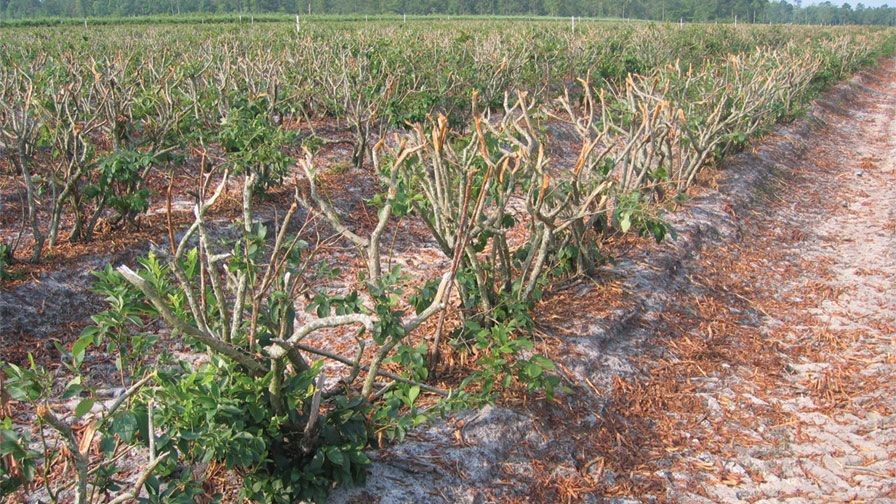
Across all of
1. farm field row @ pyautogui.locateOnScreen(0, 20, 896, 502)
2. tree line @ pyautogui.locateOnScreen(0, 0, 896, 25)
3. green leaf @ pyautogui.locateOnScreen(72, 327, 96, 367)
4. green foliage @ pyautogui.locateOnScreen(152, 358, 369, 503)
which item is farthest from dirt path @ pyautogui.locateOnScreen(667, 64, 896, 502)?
tree line @ pyautogui.locateOnScreen(0, 0, 896, 25)

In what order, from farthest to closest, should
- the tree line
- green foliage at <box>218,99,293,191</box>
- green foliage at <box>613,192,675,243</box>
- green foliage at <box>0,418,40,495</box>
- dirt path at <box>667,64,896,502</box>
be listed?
the tree line
green foliage at <box>218,99,293,191</box>
green foliage at <box>613,192,675,243</box>
dirt path at <box>667,64,896,502</box>
green foliage at <box>0,418,40,495</box>

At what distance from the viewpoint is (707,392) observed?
4.32 metres

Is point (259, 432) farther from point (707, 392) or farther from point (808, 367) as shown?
point (808, 367)

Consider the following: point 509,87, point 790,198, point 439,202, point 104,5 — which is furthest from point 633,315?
point 104,5

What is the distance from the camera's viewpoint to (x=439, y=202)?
397cm

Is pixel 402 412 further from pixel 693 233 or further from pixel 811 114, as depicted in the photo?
pixel 811 114

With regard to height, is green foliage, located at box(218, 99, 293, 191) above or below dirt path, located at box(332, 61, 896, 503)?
above

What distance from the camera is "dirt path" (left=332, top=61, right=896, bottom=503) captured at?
342 centimetres

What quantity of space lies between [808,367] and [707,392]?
0.83m

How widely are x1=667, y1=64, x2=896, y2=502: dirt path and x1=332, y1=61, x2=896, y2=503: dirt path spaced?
1cm

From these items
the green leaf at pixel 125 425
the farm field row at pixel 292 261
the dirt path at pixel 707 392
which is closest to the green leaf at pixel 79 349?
the farm field row at pixel 292 261

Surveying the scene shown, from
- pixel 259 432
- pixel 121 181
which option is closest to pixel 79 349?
pixel 259 432

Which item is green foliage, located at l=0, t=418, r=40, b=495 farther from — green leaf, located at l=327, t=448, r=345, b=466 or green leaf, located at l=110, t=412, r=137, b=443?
green leaf, located at l=327, t=448, r=345, b=466

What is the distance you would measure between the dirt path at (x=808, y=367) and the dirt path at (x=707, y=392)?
0.01 m
